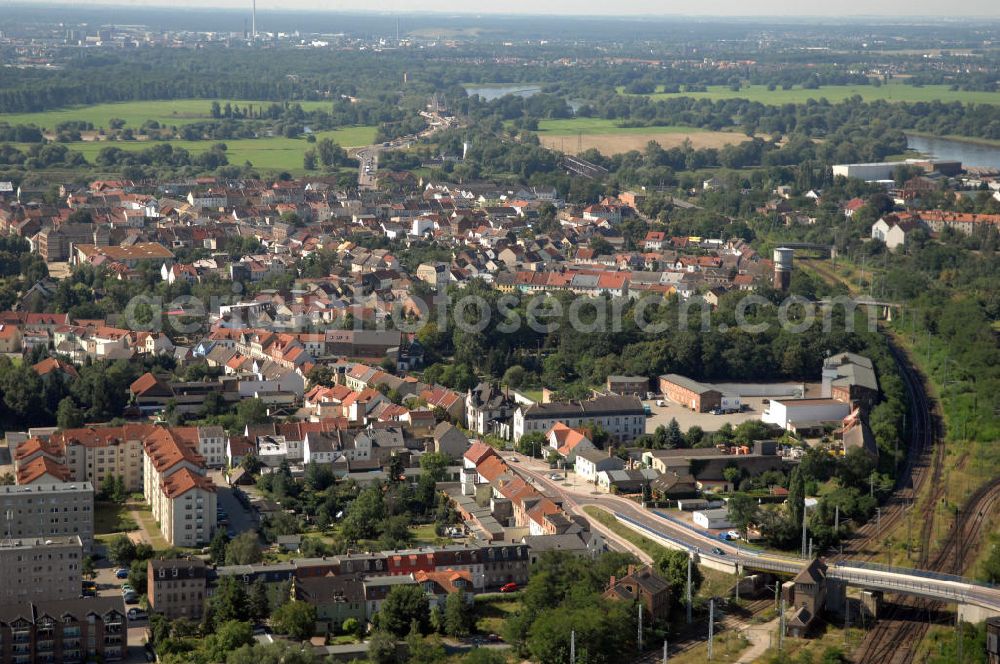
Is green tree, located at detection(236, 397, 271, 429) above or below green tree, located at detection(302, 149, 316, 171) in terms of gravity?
above

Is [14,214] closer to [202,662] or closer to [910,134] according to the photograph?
[202,662]

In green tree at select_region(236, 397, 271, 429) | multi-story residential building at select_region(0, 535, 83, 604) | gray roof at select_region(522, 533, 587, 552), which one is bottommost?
green tree at select_region(236, 397, 271, 429)

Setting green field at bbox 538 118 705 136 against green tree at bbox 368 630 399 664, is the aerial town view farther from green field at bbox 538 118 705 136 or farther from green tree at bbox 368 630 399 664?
green field at bbox 538 118 705 136

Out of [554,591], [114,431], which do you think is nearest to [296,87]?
[114,431]

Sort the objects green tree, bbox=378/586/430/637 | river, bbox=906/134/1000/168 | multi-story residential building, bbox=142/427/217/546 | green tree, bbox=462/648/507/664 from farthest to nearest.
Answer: river, bbox=906/134/1000/168 → multi-story residential building, bbox=142/427/217/546 → green tree, bbox=378/586/430/637 → green tree, bbox=462/648/507/664

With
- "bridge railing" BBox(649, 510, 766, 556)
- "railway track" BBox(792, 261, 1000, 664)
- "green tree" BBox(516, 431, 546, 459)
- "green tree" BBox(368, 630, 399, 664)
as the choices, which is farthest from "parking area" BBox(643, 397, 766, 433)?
"green tree" BBox(368, 630, 399, 664)

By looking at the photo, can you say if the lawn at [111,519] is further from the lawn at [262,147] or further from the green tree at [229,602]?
the lawn at [262,147]
